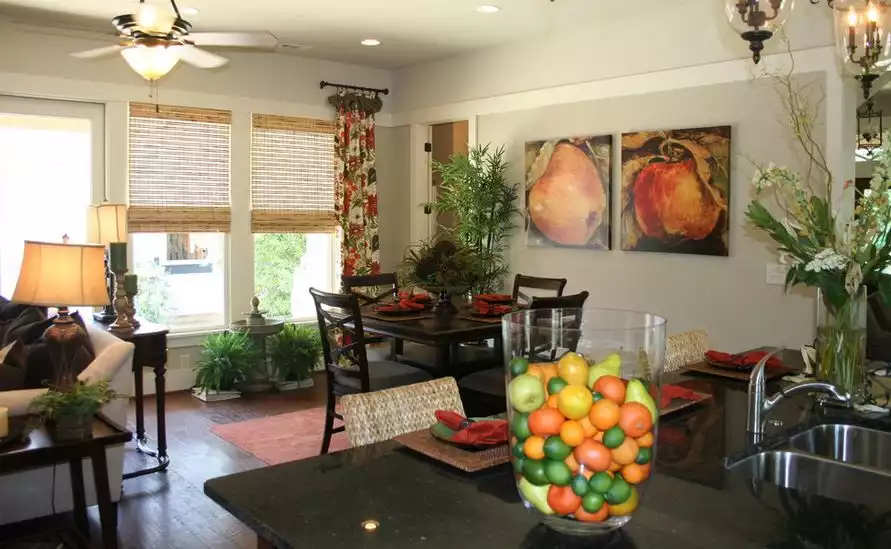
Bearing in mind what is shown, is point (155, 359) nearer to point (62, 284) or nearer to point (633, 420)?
point (62, 284)

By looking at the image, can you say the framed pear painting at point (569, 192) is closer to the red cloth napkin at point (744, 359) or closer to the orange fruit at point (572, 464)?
the red cloth napkin at point (744, 359)

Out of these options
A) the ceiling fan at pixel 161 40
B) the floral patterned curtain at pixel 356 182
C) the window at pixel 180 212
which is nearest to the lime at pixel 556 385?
the ceiling fan at pixel 161 40

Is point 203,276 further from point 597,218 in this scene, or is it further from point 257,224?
point 597,218

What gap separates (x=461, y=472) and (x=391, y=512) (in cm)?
26

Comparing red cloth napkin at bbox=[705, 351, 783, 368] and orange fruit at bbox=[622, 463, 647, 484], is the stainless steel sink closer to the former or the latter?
red cloth napkin at bbox=[705, 351, 783, 368]

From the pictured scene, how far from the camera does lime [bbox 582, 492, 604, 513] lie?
126cm

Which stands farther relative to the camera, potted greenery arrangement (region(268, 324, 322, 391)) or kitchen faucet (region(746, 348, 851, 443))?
potted greenery arrangement (region(268, 324, 322, 391))

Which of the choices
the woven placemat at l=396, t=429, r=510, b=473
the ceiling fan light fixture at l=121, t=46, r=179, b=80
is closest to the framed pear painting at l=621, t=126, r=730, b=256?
the ceiling fan light fixture at l=121, t=46, r=179, b=80

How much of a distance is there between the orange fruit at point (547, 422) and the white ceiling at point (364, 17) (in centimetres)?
426

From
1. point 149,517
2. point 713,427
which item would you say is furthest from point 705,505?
point 149,517

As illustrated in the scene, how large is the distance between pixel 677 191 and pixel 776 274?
0.85 meters

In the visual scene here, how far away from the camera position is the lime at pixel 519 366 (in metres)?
1.37

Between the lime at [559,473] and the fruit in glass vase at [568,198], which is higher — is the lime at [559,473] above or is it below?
below

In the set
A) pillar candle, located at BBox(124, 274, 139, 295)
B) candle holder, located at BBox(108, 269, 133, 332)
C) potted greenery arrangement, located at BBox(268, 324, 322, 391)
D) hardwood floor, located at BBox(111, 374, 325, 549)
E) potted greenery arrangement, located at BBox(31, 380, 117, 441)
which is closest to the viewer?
potted greenery arrangement, located at BBox(31, 380, 117, 441)
